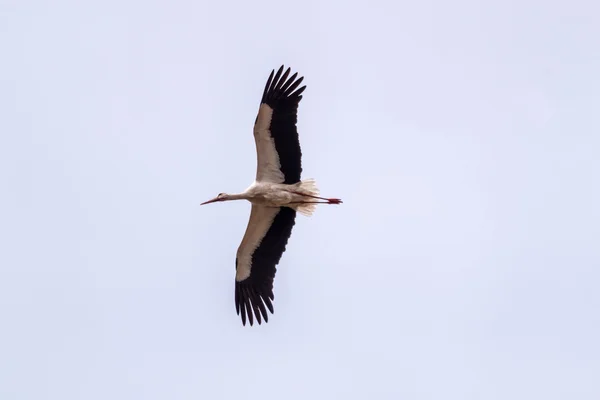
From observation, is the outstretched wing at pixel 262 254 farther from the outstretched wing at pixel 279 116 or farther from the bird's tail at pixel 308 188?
the outstretched wing at pixel 279 116

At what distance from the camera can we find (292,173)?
67.9ft

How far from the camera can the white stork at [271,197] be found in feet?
66.4

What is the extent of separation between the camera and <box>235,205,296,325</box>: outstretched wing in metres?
21.2

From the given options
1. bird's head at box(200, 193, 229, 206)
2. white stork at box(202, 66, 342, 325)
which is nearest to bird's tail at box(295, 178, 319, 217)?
white stork at box(202, 66, 342, 325)

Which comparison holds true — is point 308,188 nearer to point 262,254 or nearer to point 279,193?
point 279,193

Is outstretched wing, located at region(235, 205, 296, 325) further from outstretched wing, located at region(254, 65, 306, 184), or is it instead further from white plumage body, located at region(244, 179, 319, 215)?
outstretched wing, located at region(254, 65, 306, 184)

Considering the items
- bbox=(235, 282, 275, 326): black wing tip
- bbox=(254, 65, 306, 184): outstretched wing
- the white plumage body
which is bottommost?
bbox=(235, 282, 275, 326): black wing tip

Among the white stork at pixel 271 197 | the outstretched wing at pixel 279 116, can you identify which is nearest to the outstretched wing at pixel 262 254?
the white stork at pixel 271 197

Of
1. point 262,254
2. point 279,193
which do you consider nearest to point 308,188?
point 279,193

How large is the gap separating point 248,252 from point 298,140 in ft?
6.99

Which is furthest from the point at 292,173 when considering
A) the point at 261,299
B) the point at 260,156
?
the point at 261,299

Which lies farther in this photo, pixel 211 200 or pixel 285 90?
pixel 211 200

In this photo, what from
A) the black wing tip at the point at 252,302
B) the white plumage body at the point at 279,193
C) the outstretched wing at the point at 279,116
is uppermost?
the outstretched wing at the point at 279,116

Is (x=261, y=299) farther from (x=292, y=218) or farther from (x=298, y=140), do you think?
(x=298, y=140)
